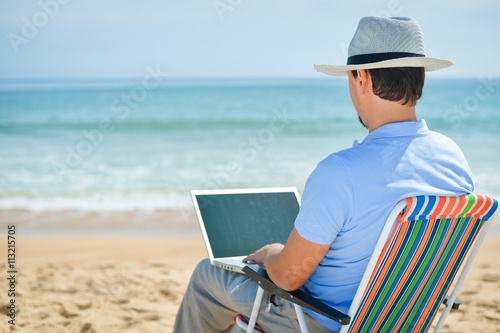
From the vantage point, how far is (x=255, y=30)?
117 ft

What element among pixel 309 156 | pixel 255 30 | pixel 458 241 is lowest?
pixel 458 241

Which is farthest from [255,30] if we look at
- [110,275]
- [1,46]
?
[110,275]

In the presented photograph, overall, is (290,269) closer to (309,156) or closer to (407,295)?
(407,295)

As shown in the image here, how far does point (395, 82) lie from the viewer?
2.13 m

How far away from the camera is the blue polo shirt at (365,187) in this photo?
2029 mm

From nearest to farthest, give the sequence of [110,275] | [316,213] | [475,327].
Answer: [316,213] → [475,327] → [110,275]

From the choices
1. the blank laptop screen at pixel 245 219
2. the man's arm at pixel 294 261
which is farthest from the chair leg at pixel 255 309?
the blank laptop screen at pixel 245 219

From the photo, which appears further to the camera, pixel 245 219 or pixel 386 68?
pixel 245 219

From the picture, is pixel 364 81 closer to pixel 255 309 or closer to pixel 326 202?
pixel 326 202

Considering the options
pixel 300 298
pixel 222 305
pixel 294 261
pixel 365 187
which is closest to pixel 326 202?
pixel 365 187

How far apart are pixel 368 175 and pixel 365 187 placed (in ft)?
0.12

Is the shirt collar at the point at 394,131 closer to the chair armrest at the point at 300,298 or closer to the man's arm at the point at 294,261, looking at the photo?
the man's arm at the point at 294,261

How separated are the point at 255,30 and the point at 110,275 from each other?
31528 mm

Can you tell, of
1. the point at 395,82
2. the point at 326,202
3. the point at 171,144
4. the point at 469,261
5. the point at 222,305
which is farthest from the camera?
the point at 171,144
